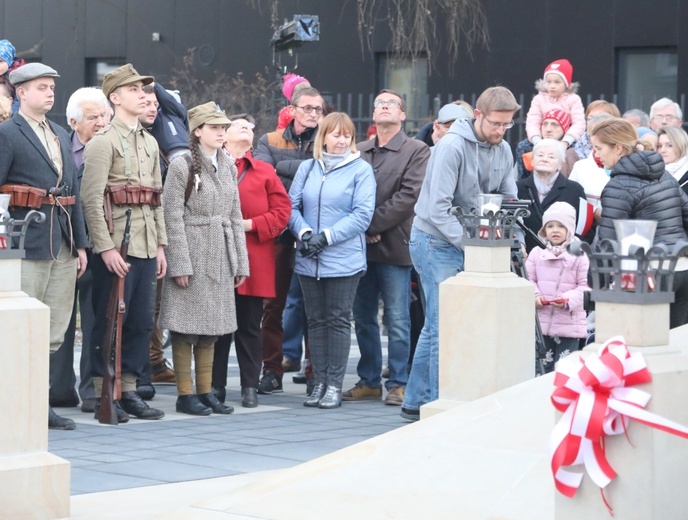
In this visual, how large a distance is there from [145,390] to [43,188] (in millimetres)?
1928

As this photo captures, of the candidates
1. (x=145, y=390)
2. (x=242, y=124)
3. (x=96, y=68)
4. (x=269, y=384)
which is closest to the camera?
(x=145, y=390)

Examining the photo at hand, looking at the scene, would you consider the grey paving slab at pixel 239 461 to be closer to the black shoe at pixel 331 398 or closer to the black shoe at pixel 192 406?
the black shoe at pixel 192 406

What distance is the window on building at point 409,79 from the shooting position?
814 inches

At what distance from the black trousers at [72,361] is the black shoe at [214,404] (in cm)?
74

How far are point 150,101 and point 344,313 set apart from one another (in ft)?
6.64

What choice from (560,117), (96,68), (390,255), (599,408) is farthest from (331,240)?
(96,68)

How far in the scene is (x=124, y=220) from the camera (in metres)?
8.56

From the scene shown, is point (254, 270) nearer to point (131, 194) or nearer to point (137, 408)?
point (131, 194)

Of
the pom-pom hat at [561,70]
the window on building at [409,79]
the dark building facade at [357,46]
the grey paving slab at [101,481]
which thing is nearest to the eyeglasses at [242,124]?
the grey paving slab at [101,481]

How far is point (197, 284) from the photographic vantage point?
8.85 m

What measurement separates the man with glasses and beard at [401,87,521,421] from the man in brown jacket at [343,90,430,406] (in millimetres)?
1016

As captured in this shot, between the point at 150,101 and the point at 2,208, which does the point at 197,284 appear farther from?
the point at 2,208

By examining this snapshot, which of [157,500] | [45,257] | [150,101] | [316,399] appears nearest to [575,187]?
[316,399]

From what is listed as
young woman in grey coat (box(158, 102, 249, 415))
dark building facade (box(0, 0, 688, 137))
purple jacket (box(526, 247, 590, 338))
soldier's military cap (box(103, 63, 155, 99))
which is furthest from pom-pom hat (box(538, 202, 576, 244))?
dark building facade (box(0, 0, 688, 137))
